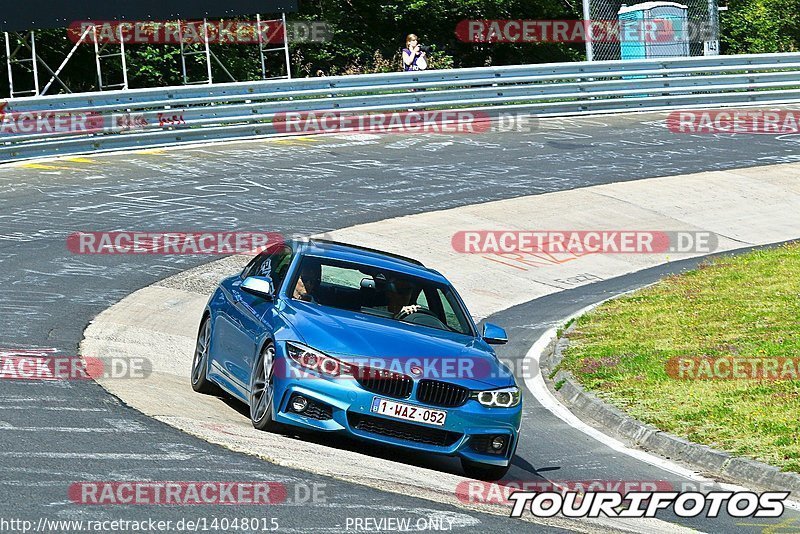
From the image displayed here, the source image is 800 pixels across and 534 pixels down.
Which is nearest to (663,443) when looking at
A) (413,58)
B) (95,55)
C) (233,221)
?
(233,221)

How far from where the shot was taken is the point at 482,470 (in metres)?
9.15

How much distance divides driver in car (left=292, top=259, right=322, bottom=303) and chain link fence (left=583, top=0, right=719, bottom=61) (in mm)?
25366

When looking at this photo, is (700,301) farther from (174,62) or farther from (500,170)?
(174,62)

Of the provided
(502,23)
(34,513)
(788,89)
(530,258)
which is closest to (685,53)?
(788,89)

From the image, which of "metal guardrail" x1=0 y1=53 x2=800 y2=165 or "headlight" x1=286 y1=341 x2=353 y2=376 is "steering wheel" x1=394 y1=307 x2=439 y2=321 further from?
"metal guardrail" x1=0 y1=53 x2=800 y2=165

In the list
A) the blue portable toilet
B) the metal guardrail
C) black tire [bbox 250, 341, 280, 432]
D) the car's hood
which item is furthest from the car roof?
the blue portable toilet

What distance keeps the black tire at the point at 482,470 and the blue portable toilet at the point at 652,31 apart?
26077mm

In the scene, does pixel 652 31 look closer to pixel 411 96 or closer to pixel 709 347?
pixel 411 96

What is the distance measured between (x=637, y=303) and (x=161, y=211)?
7504 mm

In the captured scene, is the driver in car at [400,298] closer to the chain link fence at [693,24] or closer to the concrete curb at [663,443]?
the concrete curb at [663,443]

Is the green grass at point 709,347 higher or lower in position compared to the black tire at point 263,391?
lower

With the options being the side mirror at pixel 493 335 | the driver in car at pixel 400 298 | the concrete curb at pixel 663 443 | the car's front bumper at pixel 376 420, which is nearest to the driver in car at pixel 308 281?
the driver in car at pixel 400 298

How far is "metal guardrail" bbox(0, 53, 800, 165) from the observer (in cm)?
2345

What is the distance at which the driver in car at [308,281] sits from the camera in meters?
9.95
